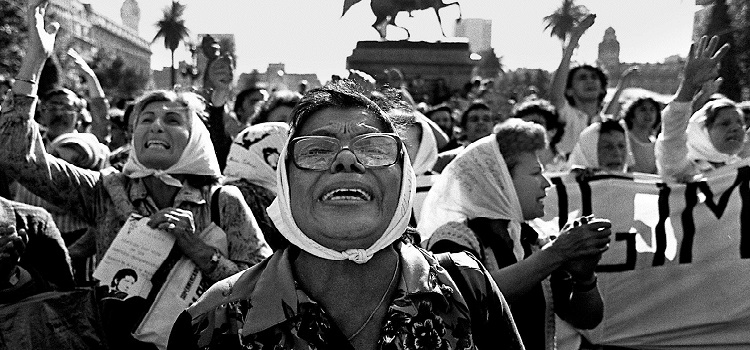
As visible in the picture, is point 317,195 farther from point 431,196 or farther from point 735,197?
point 735,197

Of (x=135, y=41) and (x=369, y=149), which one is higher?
(x=135, y=41)

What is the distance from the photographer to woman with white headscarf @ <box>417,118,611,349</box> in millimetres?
2838

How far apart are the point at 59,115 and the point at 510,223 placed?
3.72 metres

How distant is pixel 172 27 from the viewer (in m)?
74.6

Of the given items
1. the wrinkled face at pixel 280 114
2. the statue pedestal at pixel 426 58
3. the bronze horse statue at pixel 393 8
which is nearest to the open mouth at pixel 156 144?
the wrinkled face at pixel 280 114

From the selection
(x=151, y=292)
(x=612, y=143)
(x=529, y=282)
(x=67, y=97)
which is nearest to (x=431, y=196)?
(x=529, y=282)

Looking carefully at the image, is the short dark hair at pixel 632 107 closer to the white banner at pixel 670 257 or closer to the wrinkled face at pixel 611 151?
the wrinkled face at pixel 611 151

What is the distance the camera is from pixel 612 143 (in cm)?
471

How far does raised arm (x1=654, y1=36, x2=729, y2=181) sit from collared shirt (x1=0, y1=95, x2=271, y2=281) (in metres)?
2.41

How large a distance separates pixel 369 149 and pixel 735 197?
309 centimetres

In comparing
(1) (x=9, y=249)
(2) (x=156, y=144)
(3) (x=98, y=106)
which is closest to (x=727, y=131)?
(2) (x=156, y=144)

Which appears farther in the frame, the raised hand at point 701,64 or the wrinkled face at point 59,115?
the wrinkled face at point 59,115

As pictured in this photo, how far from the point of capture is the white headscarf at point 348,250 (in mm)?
1783

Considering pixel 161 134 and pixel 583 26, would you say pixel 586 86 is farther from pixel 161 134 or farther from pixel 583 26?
pixel 161 134
